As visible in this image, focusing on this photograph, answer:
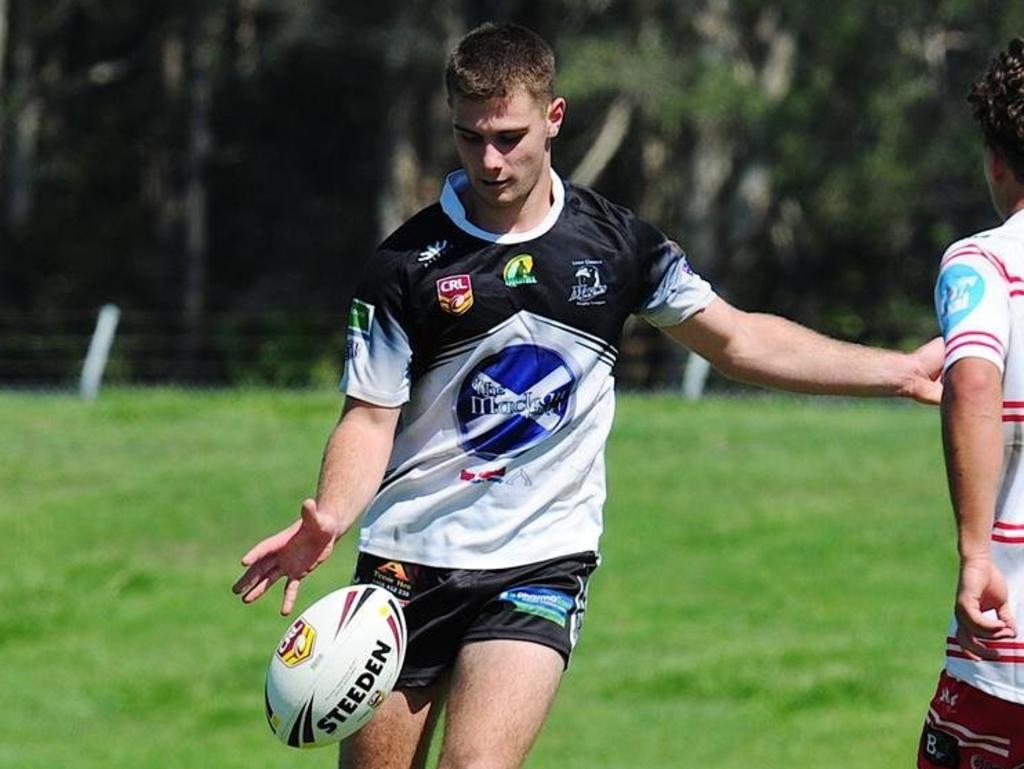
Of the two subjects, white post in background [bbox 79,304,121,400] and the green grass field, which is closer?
the green grass field

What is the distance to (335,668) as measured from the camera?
17.4ft

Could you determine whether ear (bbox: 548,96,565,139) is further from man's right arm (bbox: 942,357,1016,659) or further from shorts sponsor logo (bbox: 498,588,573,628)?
man's right arm (bbox: 942,357,1016,659)

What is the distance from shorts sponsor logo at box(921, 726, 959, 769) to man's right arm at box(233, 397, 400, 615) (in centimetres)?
157

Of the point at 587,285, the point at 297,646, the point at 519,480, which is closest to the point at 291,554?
the point at 297,646

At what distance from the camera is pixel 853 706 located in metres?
11.5

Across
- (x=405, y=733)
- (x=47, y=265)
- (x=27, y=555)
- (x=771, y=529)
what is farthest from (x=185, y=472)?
(x=47, y=265)

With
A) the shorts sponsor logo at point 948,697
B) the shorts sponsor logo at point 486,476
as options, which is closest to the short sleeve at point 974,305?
the shorts sponsor logo at point 948,697

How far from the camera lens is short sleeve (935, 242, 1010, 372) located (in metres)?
4.28

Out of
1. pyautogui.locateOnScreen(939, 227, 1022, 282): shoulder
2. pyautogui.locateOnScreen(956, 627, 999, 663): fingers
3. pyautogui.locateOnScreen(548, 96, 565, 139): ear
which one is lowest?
pyautogui.locateOnScreen(956, 627, 999, 663): fingers

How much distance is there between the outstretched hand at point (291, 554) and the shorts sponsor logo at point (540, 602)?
56cm

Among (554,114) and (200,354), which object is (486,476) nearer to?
(554,114)

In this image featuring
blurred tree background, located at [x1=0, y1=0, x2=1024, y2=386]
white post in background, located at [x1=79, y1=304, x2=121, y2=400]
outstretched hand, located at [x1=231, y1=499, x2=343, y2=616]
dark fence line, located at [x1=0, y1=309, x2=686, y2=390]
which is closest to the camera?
outstretched hand, located at [x1=231, y1=499, x2=343, y2=616]

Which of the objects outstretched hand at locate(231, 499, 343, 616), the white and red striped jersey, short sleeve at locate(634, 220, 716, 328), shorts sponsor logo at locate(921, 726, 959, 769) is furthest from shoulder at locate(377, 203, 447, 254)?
shorts sponsor logo at locate(921, 726, 959, 769)

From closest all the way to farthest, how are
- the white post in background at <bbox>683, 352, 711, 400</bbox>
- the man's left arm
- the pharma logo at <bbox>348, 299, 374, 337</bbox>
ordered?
the pharma logo at <bbox>348, 299, 374, 337</bbox> → the man's left arm → the white post in background at <bbox>683, 352, 711, 400</bbox>
